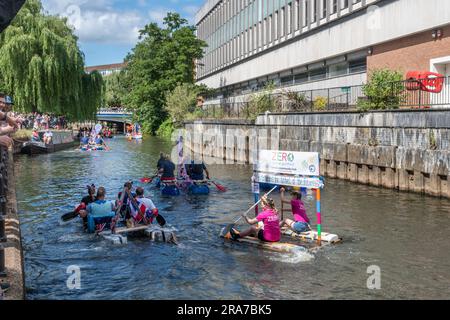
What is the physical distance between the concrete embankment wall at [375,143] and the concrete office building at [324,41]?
4.94 m

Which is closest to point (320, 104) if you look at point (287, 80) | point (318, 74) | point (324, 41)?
point (324, 41)

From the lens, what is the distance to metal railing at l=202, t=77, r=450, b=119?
22252 mm

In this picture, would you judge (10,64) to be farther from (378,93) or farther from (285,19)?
(378,93)

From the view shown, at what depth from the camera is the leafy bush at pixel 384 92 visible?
933 inches

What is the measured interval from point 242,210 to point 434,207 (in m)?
6.20

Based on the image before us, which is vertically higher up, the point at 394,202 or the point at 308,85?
the point at 308,85

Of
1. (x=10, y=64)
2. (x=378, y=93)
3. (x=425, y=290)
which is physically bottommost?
(x=425, y=290)

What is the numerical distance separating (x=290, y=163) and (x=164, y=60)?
190ft

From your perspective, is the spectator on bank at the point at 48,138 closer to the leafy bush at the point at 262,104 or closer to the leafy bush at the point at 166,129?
the leafy bush at the point at 262,104

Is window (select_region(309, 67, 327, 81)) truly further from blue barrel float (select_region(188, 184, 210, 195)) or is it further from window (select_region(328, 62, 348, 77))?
blue barrel float (select_region(188, 184, 210, 195))

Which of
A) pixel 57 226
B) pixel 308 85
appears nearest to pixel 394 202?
pixel 57 226

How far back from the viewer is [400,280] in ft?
34.9

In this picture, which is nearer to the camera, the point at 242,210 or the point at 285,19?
the point at 242,210

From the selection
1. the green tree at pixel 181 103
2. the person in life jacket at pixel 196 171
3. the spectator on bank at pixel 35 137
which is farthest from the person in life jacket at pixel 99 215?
the green tree at pixel 181 103
